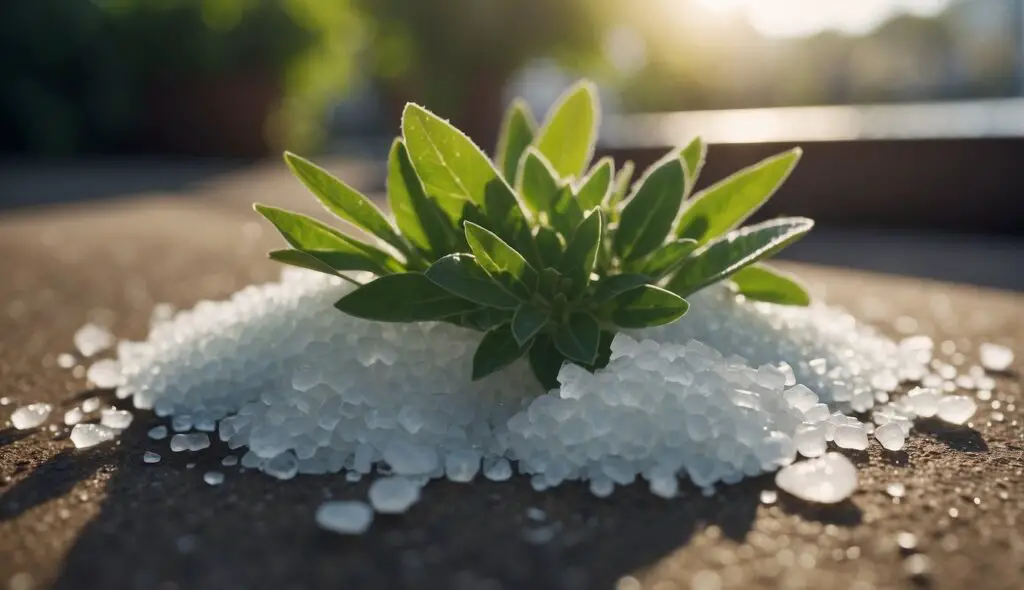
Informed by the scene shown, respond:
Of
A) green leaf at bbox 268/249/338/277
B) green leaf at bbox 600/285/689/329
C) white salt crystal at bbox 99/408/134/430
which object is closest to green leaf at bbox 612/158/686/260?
green leaf at bbox 600/285/689/329

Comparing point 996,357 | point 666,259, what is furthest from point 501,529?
point 996,357

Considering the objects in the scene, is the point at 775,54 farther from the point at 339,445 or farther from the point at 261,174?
the point at 339,445

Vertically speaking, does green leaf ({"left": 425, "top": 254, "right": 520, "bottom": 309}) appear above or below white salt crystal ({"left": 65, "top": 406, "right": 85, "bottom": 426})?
above

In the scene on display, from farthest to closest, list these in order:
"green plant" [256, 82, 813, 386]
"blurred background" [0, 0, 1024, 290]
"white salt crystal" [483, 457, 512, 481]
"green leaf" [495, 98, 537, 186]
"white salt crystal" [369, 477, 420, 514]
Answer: "blurred background" [0, 0, 1024, 290]
"green leaf" [495, 98, 537, 186]
"green plant" [256, 82, 813, 386]
"white salt crystal" [483, 457, 512, 481]
"white salt crystal" [369, 477, 420, 514]

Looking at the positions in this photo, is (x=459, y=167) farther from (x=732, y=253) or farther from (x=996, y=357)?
(x=996, y=357)

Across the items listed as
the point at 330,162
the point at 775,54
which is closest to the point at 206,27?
the point at 330,162

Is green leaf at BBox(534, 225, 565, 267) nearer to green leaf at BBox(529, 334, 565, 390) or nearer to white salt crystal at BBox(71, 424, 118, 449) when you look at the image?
green leaf at BBox(529, 334, 565, 390)
